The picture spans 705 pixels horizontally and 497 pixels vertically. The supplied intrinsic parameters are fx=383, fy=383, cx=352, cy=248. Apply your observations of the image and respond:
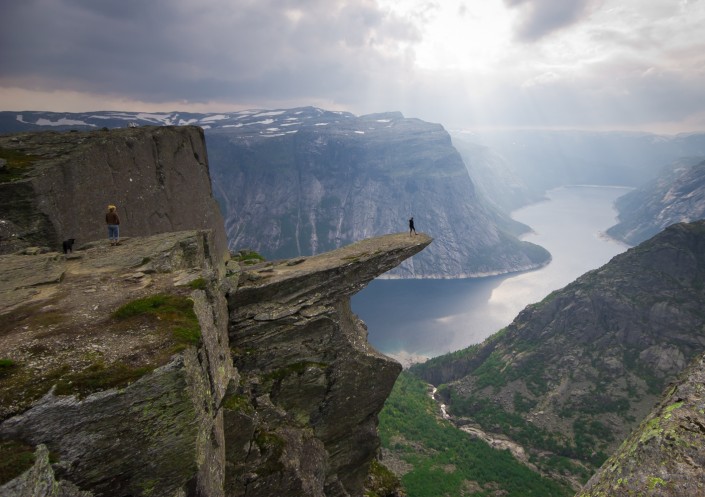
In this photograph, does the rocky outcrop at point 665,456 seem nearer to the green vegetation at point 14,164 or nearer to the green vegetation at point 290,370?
the green vegetation at point 290,370

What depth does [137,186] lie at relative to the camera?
84.4 ft

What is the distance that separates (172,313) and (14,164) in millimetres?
16412

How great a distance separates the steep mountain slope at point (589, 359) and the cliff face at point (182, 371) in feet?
278

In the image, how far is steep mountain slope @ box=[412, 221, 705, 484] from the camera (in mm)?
93188

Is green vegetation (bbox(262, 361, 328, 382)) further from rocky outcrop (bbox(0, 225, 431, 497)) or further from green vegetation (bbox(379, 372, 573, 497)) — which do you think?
green vegetation (bbox(379, 372, 573, 497))

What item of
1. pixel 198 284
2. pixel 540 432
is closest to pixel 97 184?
pixel 198 284

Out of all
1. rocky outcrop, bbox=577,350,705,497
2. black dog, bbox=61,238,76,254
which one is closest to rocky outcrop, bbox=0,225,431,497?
black dog, bbox=61,238,76,254

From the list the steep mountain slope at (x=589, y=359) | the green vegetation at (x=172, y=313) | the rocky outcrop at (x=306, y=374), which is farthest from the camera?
the steep mountain slope at (x=589, y=359)

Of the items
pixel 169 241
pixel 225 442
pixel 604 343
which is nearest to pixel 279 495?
pixel 225 442

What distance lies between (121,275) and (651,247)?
156466mm

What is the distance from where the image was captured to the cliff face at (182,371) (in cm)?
908

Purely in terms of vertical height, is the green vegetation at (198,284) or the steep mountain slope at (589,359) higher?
the green vegetation at (198,284)

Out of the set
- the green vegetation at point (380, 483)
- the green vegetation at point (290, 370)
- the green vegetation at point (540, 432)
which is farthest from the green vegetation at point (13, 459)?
the green vegetation at point (540, 432)

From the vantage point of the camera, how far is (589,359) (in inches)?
4439
